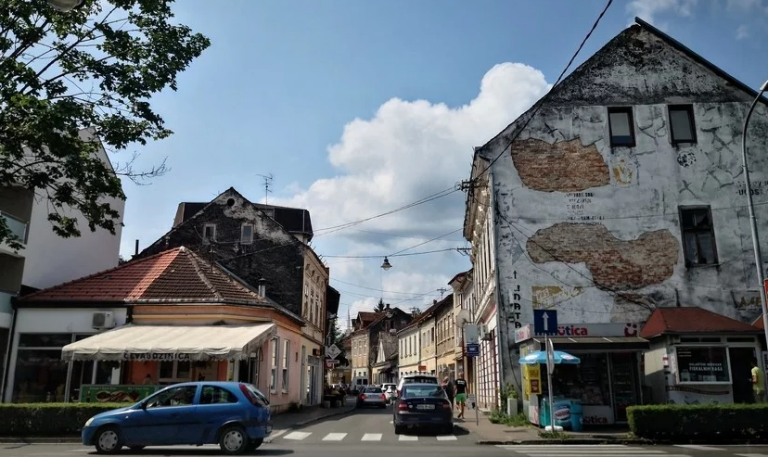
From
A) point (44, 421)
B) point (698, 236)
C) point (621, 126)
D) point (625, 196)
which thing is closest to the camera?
point (44, 421)

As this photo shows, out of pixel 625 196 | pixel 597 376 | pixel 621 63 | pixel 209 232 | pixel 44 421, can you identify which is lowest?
pixel 44 421

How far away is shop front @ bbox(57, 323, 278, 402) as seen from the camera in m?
18.6

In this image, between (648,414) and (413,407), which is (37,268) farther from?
(648,414)

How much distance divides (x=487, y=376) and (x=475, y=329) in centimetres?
547

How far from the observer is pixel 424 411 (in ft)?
58.7

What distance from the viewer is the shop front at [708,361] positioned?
18594 mm

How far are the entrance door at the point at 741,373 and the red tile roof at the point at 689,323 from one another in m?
0.77

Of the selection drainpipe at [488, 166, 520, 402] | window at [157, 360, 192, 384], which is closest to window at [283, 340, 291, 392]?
window at [157, 360, 192, 384]

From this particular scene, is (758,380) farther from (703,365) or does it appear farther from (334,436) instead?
(334,436)

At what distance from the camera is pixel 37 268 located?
83.6 ft

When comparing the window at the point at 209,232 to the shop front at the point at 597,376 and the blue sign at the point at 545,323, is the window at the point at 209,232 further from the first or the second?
the blue sign at the point at 545,323

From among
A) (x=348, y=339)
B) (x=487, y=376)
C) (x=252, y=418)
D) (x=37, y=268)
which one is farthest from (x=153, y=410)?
(x=348, y=339)

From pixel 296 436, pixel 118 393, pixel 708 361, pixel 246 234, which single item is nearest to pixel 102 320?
pixel 118 393

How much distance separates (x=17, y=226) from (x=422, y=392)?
16918mm
